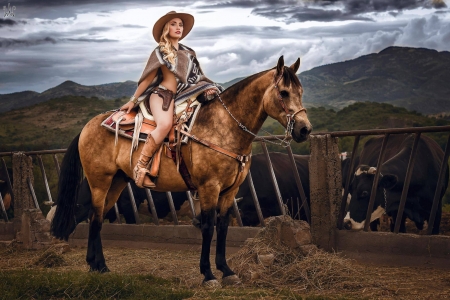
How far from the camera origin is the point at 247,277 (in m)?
5.49

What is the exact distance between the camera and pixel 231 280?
5387 millimetres

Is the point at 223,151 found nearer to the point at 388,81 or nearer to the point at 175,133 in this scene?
the point at 175,133

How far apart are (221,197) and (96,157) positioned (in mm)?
1604

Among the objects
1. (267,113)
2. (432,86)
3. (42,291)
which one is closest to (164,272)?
(42,291)

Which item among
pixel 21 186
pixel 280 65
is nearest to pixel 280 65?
pixel 280 65

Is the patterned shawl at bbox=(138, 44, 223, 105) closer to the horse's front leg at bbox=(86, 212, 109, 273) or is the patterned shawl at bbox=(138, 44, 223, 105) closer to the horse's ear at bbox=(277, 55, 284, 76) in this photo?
the horse's ear at bbox=(277, 55, 284, 76)

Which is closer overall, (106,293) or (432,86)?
(106,293)

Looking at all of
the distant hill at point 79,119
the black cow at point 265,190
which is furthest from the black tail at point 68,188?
the distant hill at point 79,119

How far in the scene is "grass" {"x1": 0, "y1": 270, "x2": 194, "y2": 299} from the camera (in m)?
4.76

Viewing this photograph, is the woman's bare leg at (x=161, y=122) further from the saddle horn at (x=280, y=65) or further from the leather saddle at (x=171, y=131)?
the saddle horn at (x=280, y=65)

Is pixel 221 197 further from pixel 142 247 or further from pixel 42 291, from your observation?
pixel 142 247

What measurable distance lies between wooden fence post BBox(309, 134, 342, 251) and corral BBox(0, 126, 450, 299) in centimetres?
1

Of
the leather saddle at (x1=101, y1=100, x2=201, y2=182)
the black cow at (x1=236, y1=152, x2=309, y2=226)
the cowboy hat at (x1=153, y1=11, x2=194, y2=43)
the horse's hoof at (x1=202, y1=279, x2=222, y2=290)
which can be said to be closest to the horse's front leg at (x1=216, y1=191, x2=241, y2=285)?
the horse's hoof at (x1=202, y1=279, x2=222, y2=290)

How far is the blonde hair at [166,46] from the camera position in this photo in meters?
5.70
